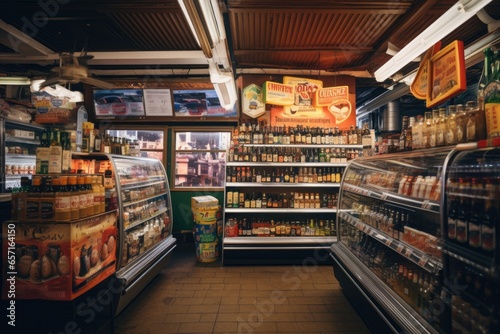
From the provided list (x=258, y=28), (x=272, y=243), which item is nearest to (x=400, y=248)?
(x=272, y=243)

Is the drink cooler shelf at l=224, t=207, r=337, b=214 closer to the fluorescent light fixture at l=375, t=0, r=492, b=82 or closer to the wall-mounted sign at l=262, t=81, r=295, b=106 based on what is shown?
the wall-mounted sign at l=262, t=81, r=295, b=106

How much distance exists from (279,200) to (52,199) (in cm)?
387

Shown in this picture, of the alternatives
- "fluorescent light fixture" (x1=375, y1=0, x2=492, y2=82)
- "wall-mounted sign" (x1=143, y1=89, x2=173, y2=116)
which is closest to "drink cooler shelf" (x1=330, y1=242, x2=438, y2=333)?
"fluorescent light fixture" (x1=375, y1=0, x2=492, y2=82)

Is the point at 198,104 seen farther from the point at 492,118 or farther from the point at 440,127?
the point at 492,118

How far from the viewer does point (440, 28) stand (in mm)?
2916

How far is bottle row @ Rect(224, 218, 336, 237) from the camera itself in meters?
5.08

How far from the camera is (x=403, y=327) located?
6.86 ft

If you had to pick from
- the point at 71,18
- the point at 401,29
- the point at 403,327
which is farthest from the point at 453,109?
the point at 71,18

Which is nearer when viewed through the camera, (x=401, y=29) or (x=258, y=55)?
(x=401, y=29)

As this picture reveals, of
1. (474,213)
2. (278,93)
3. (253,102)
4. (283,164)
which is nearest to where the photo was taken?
(474,213)

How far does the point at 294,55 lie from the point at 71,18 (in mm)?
4010

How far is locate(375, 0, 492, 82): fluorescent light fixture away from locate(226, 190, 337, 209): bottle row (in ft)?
8.49

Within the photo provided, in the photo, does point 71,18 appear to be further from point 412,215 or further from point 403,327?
point 403,327

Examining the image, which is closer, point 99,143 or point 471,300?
point 471,300
